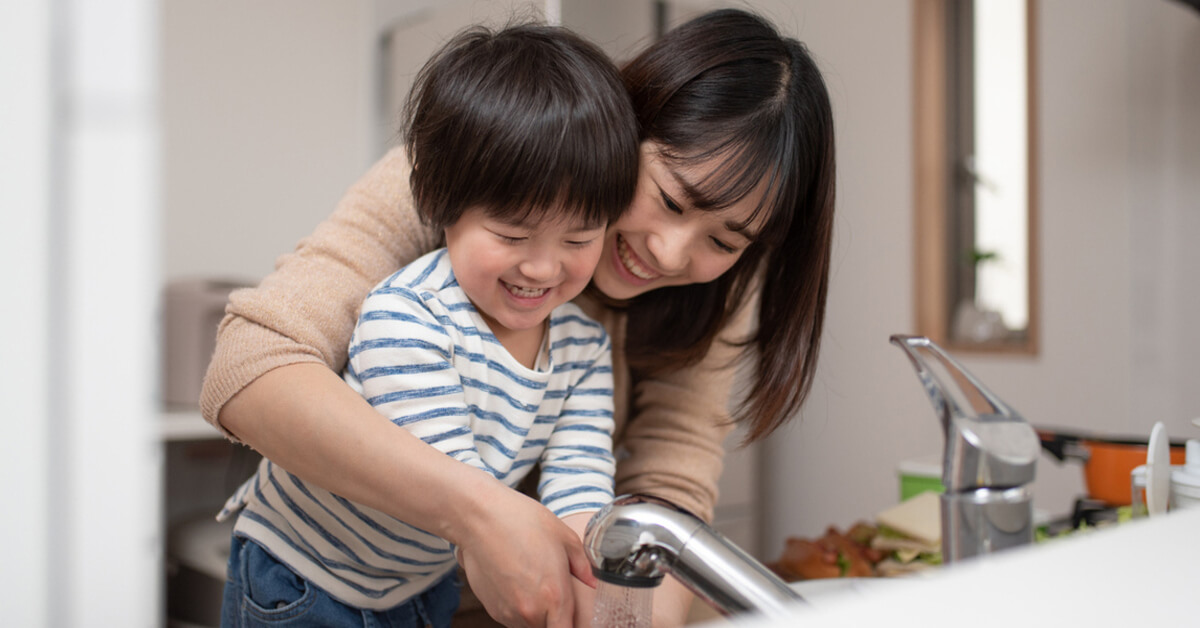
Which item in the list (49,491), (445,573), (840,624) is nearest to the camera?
(840,624)

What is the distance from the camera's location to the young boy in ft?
2.34

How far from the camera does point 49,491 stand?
4.16 ft

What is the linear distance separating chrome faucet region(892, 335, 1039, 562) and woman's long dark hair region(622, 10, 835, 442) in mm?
370

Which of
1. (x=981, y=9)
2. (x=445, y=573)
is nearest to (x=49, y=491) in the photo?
(x=445, y=573)

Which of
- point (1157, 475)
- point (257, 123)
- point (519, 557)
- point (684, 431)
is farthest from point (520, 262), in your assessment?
point (257, 123)

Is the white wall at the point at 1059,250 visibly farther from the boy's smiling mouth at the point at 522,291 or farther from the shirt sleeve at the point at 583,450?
the boy's smiling mouth at the point at 522,291

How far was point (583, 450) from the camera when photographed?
84 centimetres

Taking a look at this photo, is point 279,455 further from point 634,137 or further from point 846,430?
point 846,430

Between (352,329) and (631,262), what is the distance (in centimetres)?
27

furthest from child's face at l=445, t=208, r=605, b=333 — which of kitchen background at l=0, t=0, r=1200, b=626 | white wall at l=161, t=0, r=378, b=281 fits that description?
white wall at l=161, t=0, r=378, b=281

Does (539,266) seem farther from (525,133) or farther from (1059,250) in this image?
(1059,250)

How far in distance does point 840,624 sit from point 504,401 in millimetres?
520

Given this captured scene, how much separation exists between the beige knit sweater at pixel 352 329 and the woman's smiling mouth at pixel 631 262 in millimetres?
152

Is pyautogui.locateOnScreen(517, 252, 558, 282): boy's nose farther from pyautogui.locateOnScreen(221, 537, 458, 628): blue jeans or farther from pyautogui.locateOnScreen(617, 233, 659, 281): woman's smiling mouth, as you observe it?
pyautogui.locateOnScreen(221, 537, 458, 628): blue jeans
